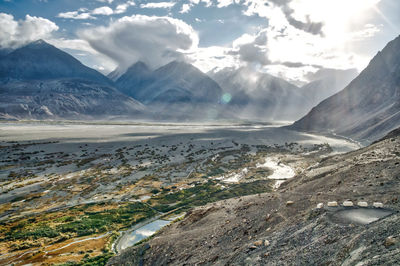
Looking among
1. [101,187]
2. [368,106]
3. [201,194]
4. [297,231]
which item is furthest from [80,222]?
[368,106]

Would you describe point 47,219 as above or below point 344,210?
below

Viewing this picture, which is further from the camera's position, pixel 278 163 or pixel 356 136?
pixel 356 136

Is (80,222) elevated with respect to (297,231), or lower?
lower

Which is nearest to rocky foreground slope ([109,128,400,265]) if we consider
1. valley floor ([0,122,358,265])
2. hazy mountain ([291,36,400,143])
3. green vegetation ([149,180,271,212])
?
valley floor ([0,122,358,265])

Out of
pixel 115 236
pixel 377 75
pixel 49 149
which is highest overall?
pixel 377 75

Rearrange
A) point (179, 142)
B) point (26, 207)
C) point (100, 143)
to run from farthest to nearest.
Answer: point (179, 142) < point (100, 143) < point (26, 207)

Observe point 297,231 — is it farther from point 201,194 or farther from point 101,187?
point 101,187

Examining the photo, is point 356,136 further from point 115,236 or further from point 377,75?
point 115,236

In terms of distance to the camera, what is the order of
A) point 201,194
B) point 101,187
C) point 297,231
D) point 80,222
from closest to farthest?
point 297,231
point 80,222
point 201,194
point 101,187

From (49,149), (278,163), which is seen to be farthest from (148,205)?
(49,149)
